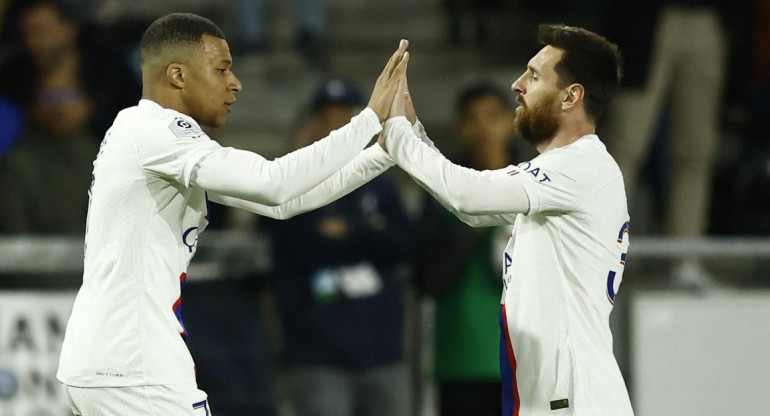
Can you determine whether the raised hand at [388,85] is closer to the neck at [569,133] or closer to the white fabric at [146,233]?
the white fabric at [146,233]

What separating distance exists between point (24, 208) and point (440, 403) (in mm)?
2526

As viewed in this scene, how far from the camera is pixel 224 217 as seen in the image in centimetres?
729

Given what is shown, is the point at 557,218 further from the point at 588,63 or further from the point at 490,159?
the point at 490,159

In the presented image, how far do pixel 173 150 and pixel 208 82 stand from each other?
32 cm

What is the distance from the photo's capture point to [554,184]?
384cm

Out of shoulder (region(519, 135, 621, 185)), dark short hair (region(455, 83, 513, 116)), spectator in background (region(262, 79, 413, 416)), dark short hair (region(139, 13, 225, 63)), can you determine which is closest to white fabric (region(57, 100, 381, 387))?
dark short hair (region(139, 13, 225, 63))

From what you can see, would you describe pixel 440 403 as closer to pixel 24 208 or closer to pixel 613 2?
pixel 24 208

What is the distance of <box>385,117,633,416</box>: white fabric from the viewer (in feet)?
12.5

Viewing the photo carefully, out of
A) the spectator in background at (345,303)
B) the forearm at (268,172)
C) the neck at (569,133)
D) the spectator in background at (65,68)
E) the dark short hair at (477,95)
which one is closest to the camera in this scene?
the forearm at (268,172)

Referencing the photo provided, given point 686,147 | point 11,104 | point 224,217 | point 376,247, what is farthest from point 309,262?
point 686,147

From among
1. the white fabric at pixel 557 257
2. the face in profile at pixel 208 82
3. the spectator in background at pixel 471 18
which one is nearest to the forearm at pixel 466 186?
the white fabric at pixel 557 257

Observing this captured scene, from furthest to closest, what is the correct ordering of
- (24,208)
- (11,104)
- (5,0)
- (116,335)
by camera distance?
(5,0), (11,104), (24,208), (116,335)

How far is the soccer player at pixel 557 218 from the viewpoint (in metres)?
3.82

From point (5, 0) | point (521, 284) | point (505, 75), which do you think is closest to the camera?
point (521, 284)
